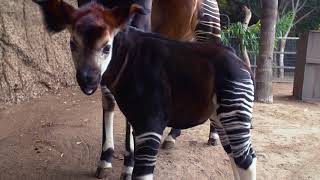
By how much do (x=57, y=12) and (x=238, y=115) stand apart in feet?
4.23

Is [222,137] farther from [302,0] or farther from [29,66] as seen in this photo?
[302,0]

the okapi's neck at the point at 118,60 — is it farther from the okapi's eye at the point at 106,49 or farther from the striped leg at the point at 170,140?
the striped leg at the point at 170,140

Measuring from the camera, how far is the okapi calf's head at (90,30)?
8.50 ft

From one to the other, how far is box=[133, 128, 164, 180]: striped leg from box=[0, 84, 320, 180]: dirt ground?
1.10 metres

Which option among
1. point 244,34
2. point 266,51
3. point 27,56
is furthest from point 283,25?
point 27,56

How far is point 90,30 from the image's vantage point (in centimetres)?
259

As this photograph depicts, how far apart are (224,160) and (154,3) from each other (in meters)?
1.67

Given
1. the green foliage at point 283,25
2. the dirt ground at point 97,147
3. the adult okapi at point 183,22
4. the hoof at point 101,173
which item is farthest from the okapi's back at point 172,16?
the green foliage at point 283,25

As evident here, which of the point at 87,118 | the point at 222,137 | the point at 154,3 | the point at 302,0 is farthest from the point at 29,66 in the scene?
the point at 302,0

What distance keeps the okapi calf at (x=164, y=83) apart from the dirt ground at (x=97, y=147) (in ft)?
3.75

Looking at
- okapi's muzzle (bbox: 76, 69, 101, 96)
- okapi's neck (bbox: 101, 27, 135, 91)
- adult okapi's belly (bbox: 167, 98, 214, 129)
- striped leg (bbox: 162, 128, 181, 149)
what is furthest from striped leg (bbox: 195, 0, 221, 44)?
okapi's muzzle (bbox: 76, 69, 101, 96)

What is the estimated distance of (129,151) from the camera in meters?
3.88

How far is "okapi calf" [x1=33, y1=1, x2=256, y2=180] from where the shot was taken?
285 cm

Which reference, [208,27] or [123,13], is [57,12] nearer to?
[123,13]
